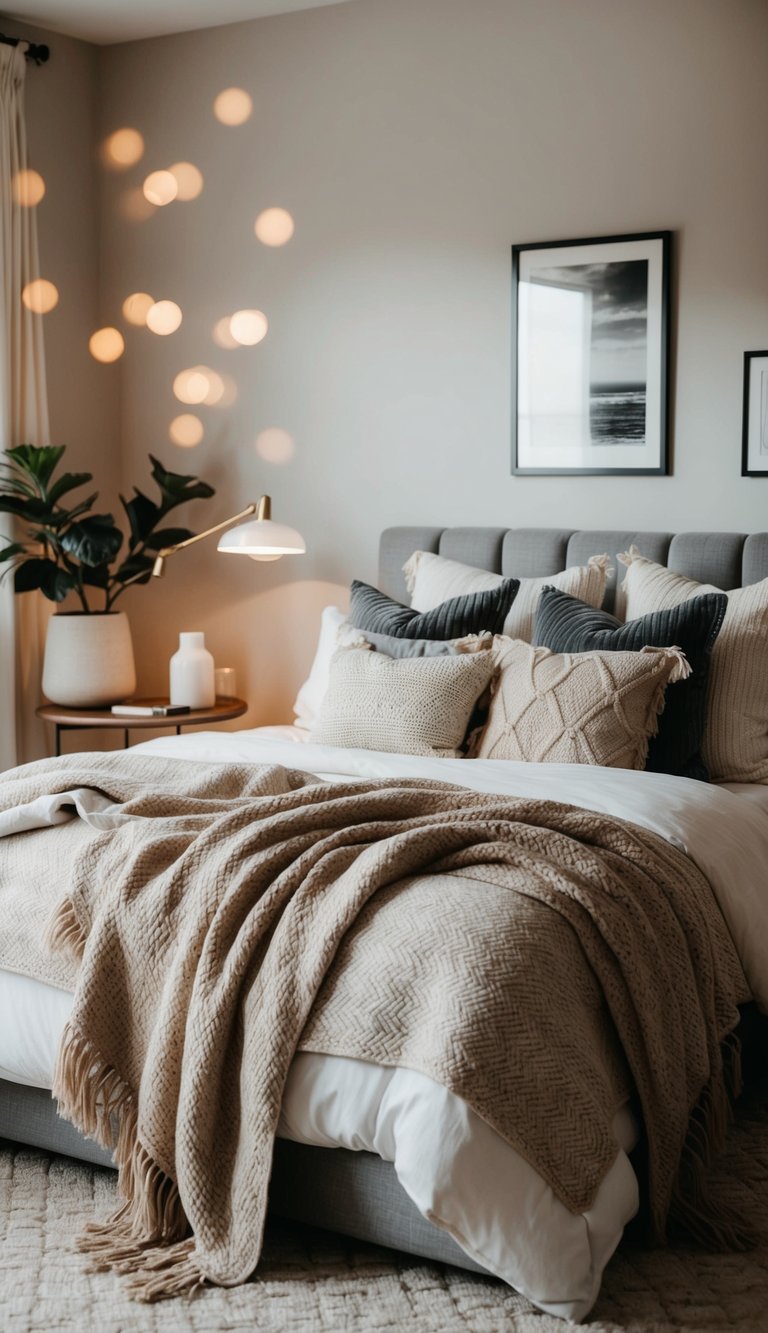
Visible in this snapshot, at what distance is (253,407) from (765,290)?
1751 millimetres

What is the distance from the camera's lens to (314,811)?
237 cm

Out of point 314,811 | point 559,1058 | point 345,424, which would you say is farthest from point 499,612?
point 559,1058

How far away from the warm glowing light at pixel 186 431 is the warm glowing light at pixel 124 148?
91 centimetres

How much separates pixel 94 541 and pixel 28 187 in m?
1.29

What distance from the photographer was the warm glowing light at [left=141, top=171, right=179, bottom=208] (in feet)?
14.5

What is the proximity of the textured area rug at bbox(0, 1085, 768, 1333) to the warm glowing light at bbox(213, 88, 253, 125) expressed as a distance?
141 inches

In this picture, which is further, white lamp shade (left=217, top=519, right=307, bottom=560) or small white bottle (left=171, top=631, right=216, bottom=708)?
small white bottle (left=171, top=631, right=216, bottom=708)

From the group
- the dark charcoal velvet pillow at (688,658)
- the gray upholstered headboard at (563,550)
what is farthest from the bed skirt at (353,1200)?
the gray upholstered headboard at (563,550)

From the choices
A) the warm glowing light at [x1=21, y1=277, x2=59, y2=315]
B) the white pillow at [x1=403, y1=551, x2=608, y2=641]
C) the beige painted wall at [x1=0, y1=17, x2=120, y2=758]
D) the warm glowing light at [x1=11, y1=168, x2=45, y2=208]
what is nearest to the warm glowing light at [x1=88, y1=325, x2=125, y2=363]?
the beige painted wall at [x1=0, y1=17, x2=120, y2=758]

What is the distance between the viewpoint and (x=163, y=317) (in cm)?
466

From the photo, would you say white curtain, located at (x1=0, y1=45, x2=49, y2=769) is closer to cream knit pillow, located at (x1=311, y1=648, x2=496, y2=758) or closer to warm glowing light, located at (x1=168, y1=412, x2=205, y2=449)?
warm glowing light, located at (x1=168, y1=412, x2=205, y2=449)

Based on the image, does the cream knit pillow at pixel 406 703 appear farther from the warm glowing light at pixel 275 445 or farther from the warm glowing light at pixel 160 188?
the warm glowing light at pixel 160 188

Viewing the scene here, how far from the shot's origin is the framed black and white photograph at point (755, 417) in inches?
151

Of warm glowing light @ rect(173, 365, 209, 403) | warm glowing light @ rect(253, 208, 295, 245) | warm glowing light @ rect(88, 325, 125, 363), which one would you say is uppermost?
warm glowing light @ rect(253, 208, 295, 245)
